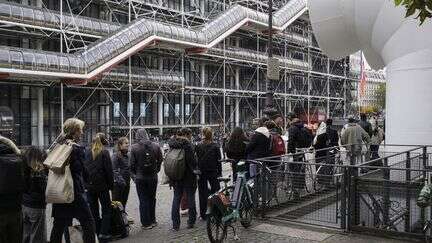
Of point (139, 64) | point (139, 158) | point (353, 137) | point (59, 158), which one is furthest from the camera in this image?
point (139, 64)

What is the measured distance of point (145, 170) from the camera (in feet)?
29.9

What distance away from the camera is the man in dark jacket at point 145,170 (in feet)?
29.9

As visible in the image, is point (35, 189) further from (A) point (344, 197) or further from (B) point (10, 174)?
(A) point (344, 197)

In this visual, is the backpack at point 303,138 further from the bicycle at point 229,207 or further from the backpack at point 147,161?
the backpack at point 147,161

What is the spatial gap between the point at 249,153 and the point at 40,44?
23.6 m

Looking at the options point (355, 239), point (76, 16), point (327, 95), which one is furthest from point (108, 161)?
point (327, 95)

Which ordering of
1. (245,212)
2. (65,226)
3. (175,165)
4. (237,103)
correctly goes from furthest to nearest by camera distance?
(237,103) → (175,165) → (245,212) → (65,226)

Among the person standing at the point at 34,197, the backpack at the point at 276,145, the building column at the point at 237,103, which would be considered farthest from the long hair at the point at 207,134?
the building column at the point at 237,103

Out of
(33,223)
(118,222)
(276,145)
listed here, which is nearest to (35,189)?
(33,223)

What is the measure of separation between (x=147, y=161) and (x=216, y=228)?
1993mm

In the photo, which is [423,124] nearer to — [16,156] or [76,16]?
[16,156]

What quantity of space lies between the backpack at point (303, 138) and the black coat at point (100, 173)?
5.31m

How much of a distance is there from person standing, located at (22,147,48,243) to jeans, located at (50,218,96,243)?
34 cm

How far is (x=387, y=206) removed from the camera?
311 inches
